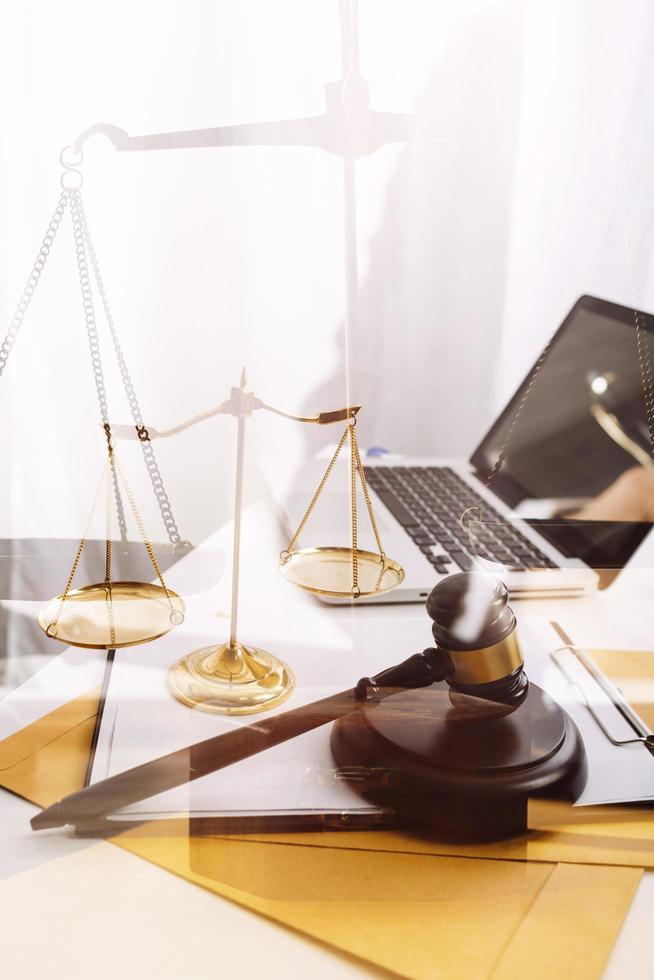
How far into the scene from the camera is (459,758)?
1.64 feet

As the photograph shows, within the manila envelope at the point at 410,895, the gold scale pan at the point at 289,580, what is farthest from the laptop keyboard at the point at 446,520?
the manila envelope at the point at 410,895

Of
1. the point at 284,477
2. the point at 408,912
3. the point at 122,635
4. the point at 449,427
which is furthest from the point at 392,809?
the point at 449,427

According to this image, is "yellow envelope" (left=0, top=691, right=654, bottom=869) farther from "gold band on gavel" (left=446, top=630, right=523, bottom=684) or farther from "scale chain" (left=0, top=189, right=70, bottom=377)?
"scale chain" (left=0, top=189, right=70, bottom=377)

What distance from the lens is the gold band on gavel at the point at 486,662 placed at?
1.73ft

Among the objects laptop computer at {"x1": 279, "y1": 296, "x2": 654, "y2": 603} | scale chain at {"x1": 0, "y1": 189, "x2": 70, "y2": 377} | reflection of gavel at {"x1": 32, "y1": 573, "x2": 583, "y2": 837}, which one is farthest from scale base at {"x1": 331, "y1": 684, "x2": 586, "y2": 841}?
scale chain at {"x1": 0, "y1": 189, "x2": 70, "y2": 377}

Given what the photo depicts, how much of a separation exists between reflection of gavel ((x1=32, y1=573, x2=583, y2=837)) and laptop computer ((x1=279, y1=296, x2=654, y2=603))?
0.54 ft

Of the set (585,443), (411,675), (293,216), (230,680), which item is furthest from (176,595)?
(585,443)

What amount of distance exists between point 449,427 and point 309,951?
0.52m

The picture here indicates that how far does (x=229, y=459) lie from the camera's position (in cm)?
67

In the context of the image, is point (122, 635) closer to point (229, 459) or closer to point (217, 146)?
point (229, 459)

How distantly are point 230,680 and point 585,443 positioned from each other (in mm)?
425

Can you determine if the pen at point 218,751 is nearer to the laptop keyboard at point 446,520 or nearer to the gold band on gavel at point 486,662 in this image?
the gold band on gavel at point 486,662

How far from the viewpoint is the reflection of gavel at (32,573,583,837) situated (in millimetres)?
491

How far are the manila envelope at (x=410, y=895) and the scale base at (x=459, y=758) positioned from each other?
0.02m
